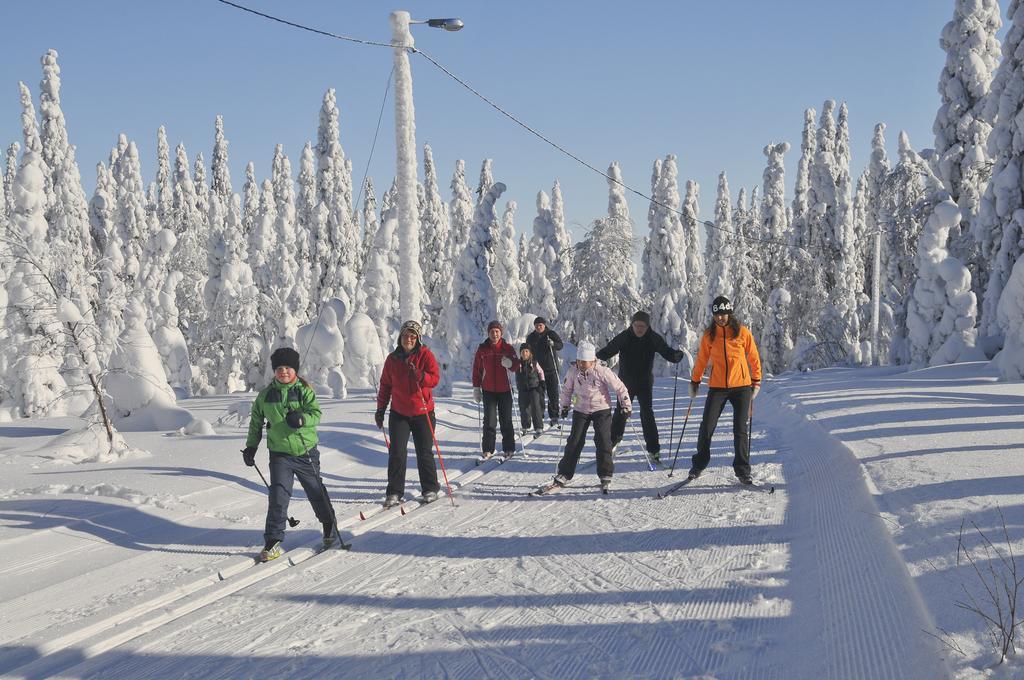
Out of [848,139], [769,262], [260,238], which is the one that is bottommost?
[769,262]

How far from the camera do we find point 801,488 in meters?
7.75

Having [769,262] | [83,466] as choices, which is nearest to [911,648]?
[83,466]

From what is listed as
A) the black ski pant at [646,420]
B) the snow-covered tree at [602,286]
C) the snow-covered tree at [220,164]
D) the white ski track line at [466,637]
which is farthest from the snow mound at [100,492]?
the snow-covered tree at [220,164]

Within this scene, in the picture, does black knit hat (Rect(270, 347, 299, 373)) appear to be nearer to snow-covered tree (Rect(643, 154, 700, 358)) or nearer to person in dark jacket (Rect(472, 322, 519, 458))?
person in dark jacket (Rect(472, 322, 519, 458))

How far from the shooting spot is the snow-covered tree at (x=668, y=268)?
132ft

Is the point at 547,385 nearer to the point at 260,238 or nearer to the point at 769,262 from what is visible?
the point at 769,262

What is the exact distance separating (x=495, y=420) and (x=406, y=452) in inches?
124

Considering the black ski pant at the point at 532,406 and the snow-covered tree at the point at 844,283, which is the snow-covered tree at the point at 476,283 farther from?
the snow-covered tree at the point at 844,283

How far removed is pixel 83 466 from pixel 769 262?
4083 cm

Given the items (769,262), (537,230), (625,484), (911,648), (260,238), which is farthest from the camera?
(260,238)

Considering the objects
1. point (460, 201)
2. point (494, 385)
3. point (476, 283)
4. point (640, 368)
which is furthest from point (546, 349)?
point (460, 201)

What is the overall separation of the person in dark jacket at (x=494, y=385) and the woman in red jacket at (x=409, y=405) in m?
2.89

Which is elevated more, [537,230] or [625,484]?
[537,230]

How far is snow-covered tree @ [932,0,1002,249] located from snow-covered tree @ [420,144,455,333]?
101 feet
